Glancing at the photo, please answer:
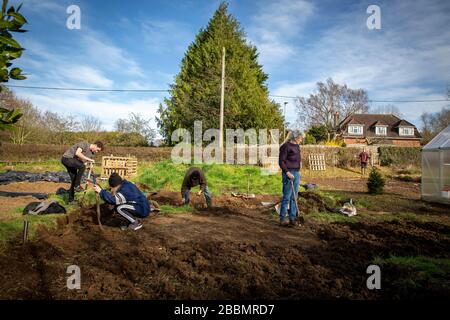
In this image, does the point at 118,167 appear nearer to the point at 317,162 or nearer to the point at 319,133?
the point at 317,162

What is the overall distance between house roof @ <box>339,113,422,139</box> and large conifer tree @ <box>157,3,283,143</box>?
18931mm

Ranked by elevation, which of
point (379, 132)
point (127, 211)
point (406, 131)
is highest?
point (406, 131)

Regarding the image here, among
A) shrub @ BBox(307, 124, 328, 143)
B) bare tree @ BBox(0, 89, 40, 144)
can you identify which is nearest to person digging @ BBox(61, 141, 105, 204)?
bare tree @ BBox(0, 89, 40, 144)

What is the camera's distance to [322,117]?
4300cm

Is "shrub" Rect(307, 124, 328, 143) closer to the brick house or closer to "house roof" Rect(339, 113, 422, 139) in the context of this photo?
the brick house

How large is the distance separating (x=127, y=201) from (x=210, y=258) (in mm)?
2165

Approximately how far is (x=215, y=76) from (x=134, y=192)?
832 inches

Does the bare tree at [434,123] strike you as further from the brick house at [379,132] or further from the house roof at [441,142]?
the house roof at [441,142]

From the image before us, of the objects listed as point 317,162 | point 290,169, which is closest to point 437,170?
point 290,169

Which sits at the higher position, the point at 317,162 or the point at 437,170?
the point at 317,162

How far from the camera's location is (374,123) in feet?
148
